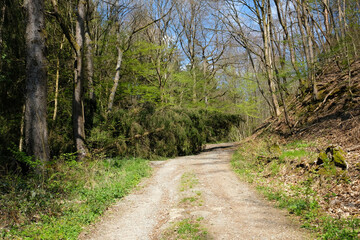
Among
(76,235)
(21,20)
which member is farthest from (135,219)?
(21,20)

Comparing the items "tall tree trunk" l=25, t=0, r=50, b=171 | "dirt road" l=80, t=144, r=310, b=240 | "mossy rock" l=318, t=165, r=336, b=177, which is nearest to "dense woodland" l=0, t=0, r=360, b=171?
"tall tree trunk" l=25, t=0, r=50, b=171

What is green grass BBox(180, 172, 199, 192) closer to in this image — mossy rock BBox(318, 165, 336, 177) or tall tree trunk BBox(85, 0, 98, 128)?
mossy rock BBox(318, 165, 336, 177)

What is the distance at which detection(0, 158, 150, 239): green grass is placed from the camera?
167 inches

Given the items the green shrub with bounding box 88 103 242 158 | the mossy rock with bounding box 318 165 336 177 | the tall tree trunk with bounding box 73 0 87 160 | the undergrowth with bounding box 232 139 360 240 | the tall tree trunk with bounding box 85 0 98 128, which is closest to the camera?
the undergrowth with bounding box 232 139 360 240

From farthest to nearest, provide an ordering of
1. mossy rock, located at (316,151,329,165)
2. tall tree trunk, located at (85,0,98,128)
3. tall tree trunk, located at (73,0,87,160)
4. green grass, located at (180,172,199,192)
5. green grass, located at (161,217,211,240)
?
tall tree trunk, located at (85,0,98,128) < tall tree trunk, located at (73,0,87,160) < green grass, located at (180,172,199,192) < mossy rock, located at (316,151,329,165) < green grass, located at (161,217,211,240)

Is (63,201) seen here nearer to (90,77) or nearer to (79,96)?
(79,96)

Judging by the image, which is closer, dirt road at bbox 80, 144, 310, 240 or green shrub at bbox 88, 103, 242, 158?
dirt road at bbox 80, 144, 310, 240

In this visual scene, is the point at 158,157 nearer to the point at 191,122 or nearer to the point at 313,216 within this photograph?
the point at 191,122

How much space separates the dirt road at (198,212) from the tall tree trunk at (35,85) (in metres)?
2.96

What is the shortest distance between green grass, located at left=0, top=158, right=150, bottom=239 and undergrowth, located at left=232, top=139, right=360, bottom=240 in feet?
12.4

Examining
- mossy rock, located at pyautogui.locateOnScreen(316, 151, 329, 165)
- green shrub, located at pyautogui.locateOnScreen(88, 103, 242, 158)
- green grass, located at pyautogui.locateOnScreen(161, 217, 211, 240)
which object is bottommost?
green grass, located at pyautogui.locateOnScreen(161, 217, 211, 240)

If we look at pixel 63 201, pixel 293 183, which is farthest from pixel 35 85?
pixel 293 183

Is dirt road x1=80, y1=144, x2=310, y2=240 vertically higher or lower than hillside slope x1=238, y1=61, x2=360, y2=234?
lower

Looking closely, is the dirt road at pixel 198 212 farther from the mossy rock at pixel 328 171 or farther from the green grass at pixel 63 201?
the mossy rock at pixel 328 171
